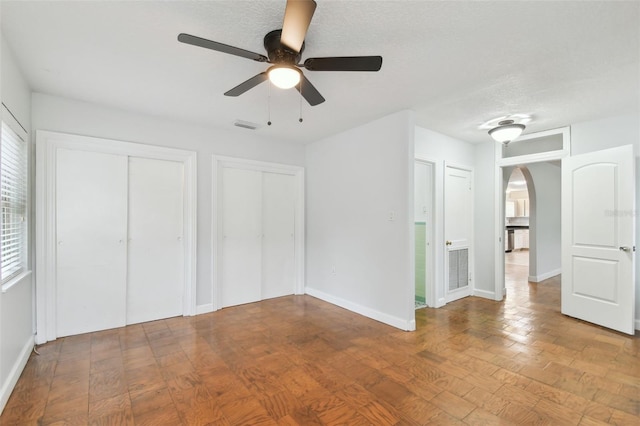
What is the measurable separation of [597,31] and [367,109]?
1.98 meters

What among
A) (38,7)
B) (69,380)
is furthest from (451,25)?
(69,380)

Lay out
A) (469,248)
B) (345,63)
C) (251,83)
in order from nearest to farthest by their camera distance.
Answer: (345,63) < (251,83) < (469,248)

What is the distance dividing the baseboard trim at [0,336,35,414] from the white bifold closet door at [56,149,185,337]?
0.42 metres

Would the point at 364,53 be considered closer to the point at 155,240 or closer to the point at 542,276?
the point at 155,240

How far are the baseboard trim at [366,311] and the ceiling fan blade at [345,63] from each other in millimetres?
2773

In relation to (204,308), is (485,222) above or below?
above

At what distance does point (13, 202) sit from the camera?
254 centimetres

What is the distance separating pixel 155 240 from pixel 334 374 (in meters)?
2.75

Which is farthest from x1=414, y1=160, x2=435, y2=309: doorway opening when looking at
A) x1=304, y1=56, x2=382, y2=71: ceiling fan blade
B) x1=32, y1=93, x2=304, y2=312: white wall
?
x1=304, y1=56, x2=382, y2=71: ceiling fan blade

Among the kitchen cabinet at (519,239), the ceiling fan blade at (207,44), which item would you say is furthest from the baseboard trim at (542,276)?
the ceiling fan blade at (207,44)

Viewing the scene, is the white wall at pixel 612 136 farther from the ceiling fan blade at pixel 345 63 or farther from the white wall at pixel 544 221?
the ceiling fan blade at pixel 345 63

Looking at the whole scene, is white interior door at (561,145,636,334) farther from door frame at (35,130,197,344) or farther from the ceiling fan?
door frame at (35,130,197,344)

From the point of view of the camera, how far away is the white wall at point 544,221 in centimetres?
592

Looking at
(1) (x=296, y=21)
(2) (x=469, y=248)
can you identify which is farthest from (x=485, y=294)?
(1) (x=296, y=21)
